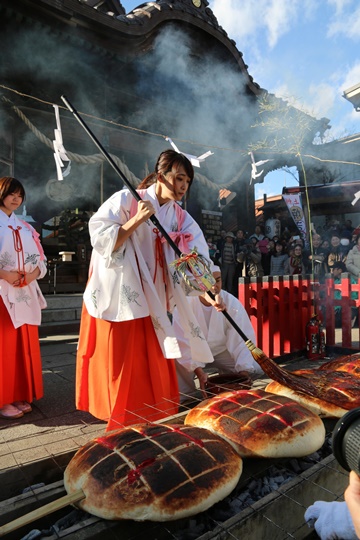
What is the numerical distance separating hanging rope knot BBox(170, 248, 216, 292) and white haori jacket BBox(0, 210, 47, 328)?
61.7 inches

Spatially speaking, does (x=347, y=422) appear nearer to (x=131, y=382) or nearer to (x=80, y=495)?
(x=80, y=495)

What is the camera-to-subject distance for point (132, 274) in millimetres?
2646

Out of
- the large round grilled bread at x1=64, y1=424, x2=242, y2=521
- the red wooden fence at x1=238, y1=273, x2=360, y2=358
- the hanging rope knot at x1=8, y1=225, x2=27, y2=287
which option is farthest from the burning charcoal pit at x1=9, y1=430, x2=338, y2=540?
the red wooden fence at x1=238, y1=273, x2=360, y2=358

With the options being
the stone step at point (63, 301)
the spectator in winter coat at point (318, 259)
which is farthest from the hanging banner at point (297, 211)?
the stone step at point (63, 301)

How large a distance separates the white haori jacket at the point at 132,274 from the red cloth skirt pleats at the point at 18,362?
111 cm

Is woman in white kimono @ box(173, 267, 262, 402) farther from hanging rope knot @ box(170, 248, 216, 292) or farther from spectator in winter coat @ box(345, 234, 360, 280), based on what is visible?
spectator in winter coat @ box(345, 234, 360, 280)

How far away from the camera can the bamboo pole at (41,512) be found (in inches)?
46.1

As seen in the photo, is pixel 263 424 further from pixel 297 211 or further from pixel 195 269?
pixel 297 211

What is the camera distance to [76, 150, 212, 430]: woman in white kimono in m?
2.55

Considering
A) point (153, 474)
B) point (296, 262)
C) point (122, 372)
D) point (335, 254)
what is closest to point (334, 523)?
point (153, 474)

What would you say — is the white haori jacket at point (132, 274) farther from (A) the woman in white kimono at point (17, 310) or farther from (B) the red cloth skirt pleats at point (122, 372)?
(A) the woman in white kimono at point (17, 310)

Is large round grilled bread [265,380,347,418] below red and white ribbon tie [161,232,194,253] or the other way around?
below

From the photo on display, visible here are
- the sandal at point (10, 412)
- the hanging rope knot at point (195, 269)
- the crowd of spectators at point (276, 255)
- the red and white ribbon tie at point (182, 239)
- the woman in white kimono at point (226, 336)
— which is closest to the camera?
the hanging rope knot at point (195, 269)

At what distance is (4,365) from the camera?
132 inches
